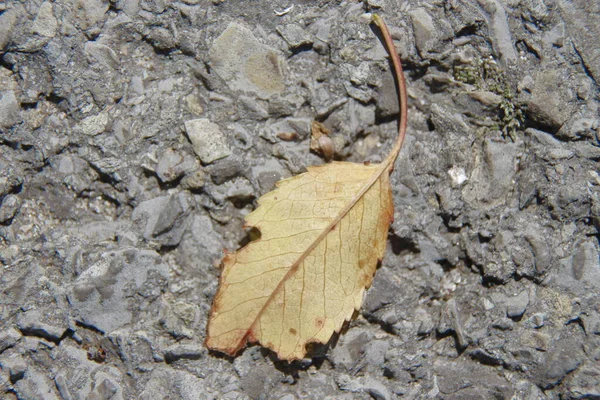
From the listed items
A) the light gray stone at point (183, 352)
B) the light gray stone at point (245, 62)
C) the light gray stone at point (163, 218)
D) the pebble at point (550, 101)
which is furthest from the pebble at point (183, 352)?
the pebble at point (550, 101)

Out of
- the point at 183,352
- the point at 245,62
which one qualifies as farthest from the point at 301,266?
the point at 245,62

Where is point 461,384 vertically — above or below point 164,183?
below

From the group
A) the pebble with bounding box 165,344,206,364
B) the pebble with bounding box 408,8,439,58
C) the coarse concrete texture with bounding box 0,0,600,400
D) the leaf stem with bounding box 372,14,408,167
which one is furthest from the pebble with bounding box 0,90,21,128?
the pebble with bounding box 408,8,439,58

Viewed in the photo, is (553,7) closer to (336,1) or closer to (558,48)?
(558,48)

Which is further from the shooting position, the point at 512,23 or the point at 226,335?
the point at 512,23

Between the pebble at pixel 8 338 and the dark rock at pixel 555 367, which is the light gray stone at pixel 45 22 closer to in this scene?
the pebble at pixel 8 338

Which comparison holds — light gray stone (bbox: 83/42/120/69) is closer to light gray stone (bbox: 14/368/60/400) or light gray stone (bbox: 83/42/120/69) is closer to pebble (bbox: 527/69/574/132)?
light gray stone (bbox: 14/368/60/400)

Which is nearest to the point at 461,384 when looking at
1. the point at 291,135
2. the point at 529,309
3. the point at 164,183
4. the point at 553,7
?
the point at 529,309

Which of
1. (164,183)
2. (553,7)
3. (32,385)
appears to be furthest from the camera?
(553,7)

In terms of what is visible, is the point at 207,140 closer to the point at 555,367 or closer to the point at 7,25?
the point at 7,25
